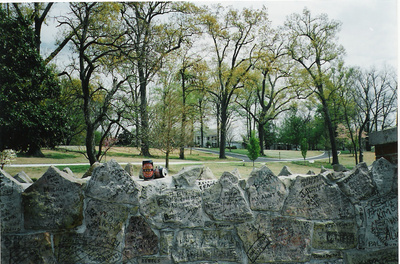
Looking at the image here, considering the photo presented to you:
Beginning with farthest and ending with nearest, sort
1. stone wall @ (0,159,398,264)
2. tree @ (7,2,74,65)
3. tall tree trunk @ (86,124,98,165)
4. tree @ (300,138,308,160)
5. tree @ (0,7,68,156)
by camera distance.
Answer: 1. tree @ (300,138,308,160)
2. tall tree trunk @ (86,124,98,165)
3. tree @ (7,2,74,65)
4. tree @ (0,7,68,156)
5. stone wall @ (0,159,398,264)

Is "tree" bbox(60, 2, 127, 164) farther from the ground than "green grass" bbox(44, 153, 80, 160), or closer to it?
farther from the ground

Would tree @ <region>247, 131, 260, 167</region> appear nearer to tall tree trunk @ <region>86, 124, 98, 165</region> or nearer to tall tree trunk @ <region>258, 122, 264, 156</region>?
tall tree trunk @ <region>258, 122, 264, 156</region>

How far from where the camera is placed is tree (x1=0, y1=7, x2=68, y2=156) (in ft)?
7.25

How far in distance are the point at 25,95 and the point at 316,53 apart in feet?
8.62

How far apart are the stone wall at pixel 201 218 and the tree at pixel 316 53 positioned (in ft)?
2.77

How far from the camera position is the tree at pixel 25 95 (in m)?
2.21

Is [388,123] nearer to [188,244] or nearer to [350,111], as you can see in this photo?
[350,111]

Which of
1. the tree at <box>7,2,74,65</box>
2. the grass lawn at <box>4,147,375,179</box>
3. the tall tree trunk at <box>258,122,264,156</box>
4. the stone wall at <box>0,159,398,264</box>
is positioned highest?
the tree at <box>7,2,74,65</box>

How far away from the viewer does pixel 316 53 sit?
2672 mm

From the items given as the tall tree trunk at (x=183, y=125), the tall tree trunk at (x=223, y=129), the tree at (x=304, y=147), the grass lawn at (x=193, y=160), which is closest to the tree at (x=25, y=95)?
the grass lawn at (x=193, y=160)

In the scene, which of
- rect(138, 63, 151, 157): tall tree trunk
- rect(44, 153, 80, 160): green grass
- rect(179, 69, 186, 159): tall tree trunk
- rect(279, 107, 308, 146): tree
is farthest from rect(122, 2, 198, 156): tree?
rect(279, 107, 308, 146): tree

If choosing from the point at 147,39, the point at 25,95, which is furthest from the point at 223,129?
the point at 25,95

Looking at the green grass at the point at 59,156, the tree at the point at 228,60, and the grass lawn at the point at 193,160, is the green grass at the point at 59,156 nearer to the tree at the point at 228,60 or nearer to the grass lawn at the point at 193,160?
the grass lawn at the point at 193,160

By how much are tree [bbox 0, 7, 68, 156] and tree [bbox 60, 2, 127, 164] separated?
0.86 feet
